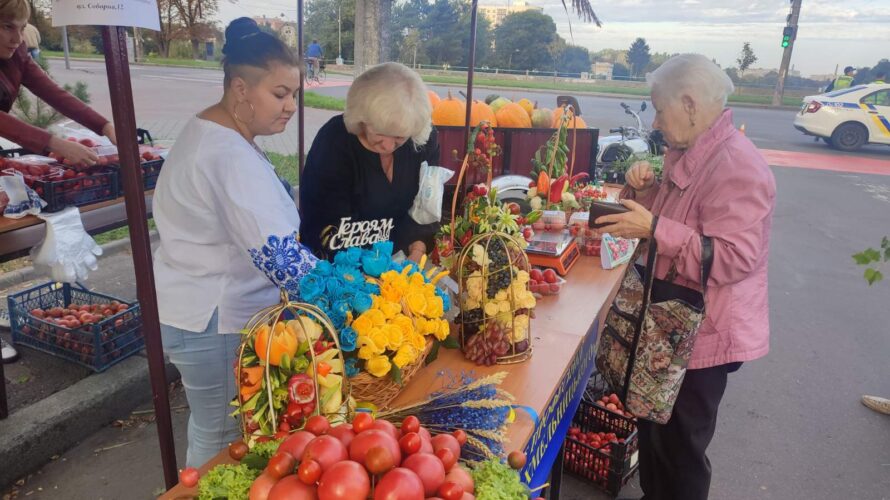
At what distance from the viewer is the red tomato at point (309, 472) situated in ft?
3.10

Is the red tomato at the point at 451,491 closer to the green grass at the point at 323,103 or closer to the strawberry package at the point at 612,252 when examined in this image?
the strawberry package at the point at 612,252

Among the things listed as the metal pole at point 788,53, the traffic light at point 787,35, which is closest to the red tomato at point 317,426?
the metal pole at point 788,53

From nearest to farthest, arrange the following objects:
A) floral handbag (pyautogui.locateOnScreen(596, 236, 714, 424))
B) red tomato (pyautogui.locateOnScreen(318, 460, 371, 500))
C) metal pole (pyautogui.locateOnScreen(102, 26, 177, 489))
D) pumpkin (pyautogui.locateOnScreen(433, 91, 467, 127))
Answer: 1. red tomato (pyautogui.locateOnScreen(318, 460, 371, 500))
2. metal pole (pyautogui.locateOnScreen(102, 26, 177, 489))
3. floral handbag (pyautogui.locateOnScreen(596, 236, 714, 424))
4. pumpkin (pyautogui.locateOnScreen(433, 91, 467, 127))

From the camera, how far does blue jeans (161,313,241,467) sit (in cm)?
175

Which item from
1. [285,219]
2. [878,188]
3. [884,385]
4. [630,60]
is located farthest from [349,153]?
[630,60]

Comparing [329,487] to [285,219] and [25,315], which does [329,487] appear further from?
[25,315]

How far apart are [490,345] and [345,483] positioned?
0.99m

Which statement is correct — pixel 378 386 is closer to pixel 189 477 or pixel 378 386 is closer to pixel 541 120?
pixel 189 477

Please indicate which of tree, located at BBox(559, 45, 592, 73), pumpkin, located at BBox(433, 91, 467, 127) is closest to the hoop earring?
pumpkin, located at BBox(433, 91, 467, 127)

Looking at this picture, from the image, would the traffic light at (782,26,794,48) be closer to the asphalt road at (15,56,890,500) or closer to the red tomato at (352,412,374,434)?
the asphalt road at (15,56,890,500)

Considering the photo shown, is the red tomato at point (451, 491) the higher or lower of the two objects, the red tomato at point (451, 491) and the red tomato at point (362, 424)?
the lower

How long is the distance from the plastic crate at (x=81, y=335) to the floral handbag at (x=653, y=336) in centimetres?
253

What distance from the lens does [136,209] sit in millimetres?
1481

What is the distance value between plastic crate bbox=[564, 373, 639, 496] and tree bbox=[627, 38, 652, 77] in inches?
1457
